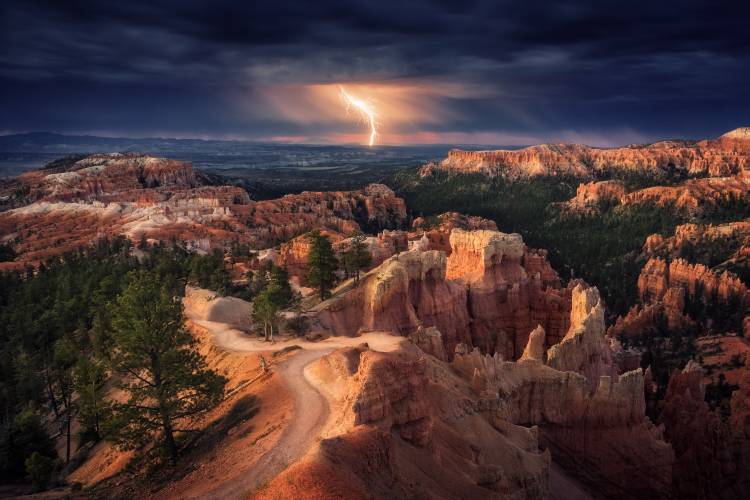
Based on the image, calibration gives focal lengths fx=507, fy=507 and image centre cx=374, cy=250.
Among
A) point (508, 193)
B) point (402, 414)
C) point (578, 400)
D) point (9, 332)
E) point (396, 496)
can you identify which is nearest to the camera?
point (396, 496)

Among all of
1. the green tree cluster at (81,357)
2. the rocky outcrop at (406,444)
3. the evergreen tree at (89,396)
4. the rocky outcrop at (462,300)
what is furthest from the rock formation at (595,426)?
the evergreen tree at (89,396)

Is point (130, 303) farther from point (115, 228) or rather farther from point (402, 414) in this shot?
point (115, 228)

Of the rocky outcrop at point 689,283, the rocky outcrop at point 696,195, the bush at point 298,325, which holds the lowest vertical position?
the rocky outcrop at point 689,283

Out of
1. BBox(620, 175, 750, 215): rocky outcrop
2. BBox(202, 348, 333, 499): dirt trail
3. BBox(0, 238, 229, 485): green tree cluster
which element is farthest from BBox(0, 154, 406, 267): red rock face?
BBox(202, 348, 333, 499): dirt trail

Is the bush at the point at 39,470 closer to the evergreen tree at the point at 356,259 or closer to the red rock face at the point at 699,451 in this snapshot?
the evergreen tree at the point at 356,259

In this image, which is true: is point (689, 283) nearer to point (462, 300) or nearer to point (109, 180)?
point (462, 300)

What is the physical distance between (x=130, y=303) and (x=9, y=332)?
137 ft

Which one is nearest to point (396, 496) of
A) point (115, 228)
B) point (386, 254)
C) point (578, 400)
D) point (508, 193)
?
point (578, 400)

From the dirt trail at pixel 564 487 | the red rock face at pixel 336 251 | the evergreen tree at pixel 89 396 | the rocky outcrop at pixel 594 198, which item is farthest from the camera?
the rocky outcrop at pixel 594 198

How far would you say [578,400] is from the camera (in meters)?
27.3

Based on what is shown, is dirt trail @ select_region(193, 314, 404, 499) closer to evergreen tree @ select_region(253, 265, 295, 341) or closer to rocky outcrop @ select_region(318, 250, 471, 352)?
evergreen tree @ select_region(253, 265, 295, 341)

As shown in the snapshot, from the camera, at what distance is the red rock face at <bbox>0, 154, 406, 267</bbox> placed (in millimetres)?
106438

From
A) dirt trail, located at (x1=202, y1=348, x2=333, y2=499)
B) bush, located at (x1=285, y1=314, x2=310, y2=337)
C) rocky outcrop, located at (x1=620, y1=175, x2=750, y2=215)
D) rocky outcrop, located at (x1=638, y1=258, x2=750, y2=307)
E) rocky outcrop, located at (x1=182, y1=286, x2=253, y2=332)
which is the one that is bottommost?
rocky outcrop, located at (x1=638, y1=258, x2=750, y2=307)

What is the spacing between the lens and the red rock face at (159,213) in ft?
349
